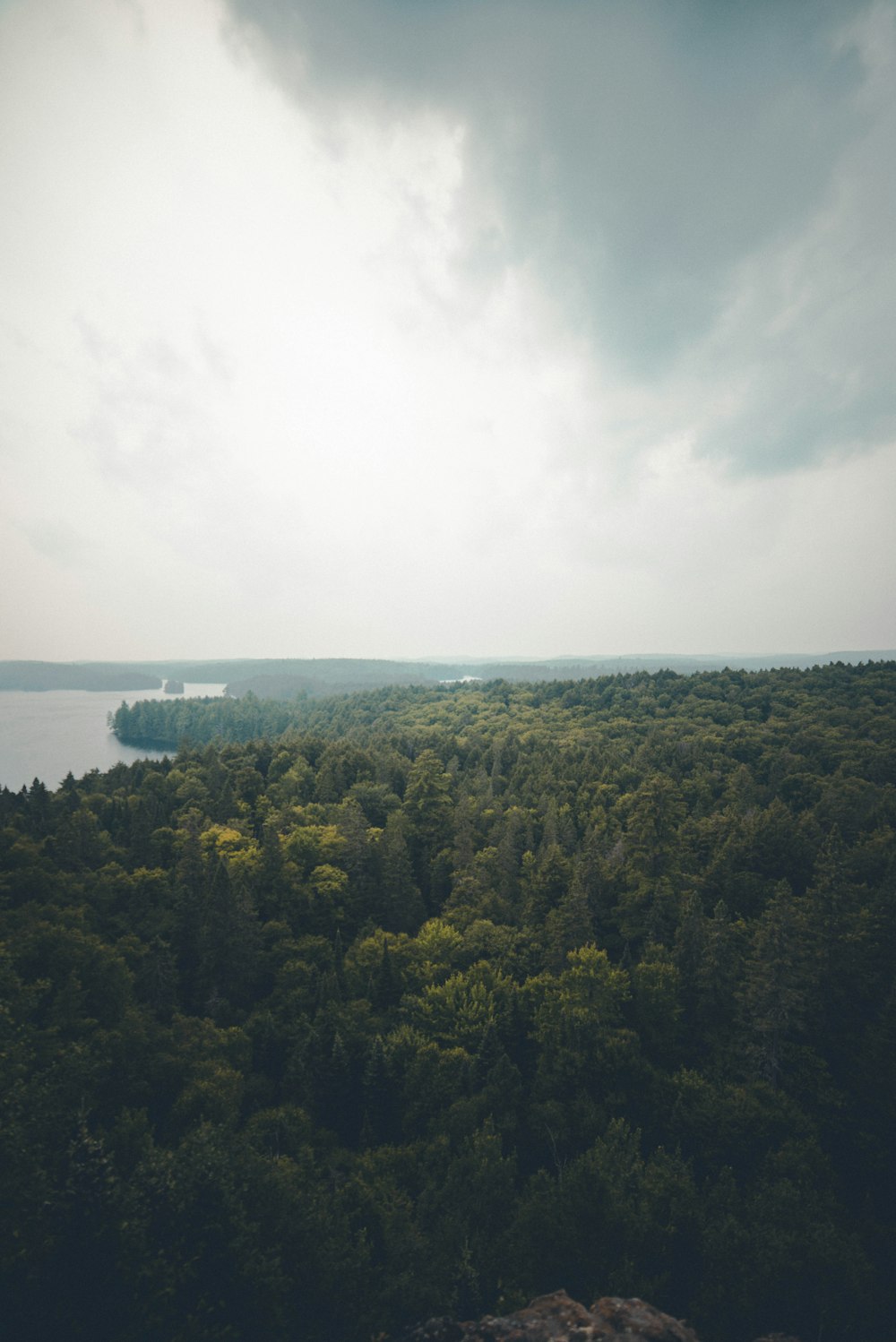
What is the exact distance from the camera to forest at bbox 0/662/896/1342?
19.2 meters

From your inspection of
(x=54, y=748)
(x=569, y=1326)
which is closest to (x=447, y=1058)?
(x=569, y=1326)

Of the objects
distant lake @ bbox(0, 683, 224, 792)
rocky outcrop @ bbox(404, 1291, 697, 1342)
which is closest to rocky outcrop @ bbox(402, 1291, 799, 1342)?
rocky outcrop @ bbox(404, 1291, 697, 1342)

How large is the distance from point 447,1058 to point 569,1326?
13941mm

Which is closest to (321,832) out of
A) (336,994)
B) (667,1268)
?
(336,994)

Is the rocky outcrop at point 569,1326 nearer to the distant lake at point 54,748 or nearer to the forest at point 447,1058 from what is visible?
the forest at point 447,1058

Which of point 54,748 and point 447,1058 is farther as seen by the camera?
point 54,748

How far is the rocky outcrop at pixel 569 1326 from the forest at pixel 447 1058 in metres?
1.31

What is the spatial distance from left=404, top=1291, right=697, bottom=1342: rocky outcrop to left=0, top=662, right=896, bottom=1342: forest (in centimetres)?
131

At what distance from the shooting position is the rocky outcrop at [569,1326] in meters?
17.7

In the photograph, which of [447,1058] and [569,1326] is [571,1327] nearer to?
[569,1326]

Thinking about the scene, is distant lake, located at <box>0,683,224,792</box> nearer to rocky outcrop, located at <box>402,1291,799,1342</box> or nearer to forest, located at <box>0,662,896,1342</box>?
forest, located at <box>0,662,896,1342</box>

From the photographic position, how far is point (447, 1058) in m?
31.4

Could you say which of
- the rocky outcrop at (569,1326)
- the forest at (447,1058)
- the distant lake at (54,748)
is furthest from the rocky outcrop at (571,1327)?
the distant lake at (54,748)

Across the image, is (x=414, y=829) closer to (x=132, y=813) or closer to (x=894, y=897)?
(x=132, y=813)
